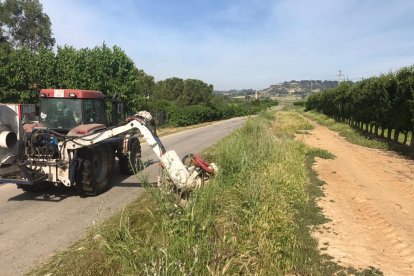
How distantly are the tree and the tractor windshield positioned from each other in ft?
121

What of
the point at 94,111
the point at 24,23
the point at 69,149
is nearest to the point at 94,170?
the point at 69,149

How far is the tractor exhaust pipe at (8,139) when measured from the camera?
7074mm

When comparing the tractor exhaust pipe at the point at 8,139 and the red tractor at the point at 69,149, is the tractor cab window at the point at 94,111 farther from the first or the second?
the tractor exhaust pipe at the point at 8,139

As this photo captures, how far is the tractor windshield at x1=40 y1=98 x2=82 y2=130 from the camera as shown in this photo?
8.84m

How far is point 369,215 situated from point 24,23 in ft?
146

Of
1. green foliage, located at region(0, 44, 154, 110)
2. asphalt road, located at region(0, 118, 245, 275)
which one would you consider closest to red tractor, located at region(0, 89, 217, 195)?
asphalt road, located at region(0, 118, 245, 275)

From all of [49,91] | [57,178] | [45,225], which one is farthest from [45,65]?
[45,225]

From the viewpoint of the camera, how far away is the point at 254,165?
787 centimetres

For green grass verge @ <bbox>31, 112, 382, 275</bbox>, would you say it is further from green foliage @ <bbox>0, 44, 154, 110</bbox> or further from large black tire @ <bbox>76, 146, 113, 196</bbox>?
green foliage @ <bbox>0, 44, 154, 110</bbox>

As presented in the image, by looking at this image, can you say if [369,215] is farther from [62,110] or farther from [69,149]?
[62,110]

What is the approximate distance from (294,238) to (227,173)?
2607mm

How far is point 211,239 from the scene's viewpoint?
14.6ft

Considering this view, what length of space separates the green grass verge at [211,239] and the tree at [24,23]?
4150 centimetres

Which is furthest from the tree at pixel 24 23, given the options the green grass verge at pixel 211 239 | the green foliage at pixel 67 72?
the green grass verge at pixel 211 239
